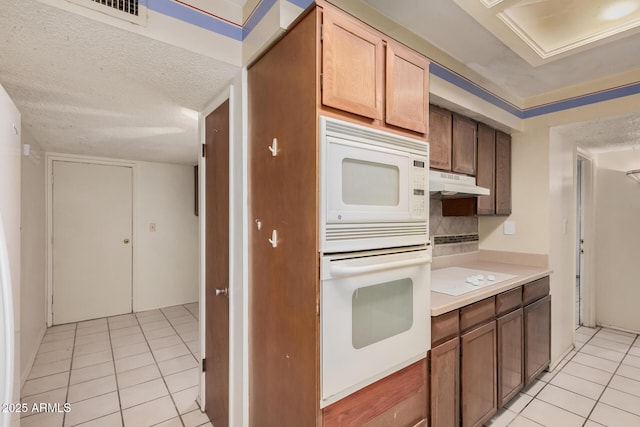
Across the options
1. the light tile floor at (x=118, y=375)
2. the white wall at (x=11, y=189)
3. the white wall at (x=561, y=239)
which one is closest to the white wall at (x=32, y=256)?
the light tile floor at (x=118, y=375)

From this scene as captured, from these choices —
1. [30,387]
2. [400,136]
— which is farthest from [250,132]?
[30,387]

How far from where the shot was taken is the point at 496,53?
1994 millimetres

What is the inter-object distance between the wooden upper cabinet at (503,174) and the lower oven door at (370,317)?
5.56 ft

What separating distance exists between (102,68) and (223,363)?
1.71 meters

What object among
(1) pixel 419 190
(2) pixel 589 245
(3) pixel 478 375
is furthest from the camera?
(2) pixel 589 245

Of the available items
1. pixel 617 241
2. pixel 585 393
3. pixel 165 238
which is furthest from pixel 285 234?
pixel 617 241

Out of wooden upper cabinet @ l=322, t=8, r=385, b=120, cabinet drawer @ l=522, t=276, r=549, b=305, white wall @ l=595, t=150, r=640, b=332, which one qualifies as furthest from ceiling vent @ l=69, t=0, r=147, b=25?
white wall @ l=595, t=150, r=640, b=332

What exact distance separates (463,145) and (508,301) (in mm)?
1162

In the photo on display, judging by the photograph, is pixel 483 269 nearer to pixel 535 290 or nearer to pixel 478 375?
pixel 535 290

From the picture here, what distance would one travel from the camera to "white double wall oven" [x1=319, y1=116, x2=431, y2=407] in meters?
1.09

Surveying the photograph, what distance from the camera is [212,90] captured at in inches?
70.2

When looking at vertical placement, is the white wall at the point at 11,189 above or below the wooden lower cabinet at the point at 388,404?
above

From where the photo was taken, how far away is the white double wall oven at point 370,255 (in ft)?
3.57

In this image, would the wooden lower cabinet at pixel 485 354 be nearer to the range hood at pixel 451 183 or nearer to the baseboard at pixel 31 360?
the range hood at pixel 451 183
